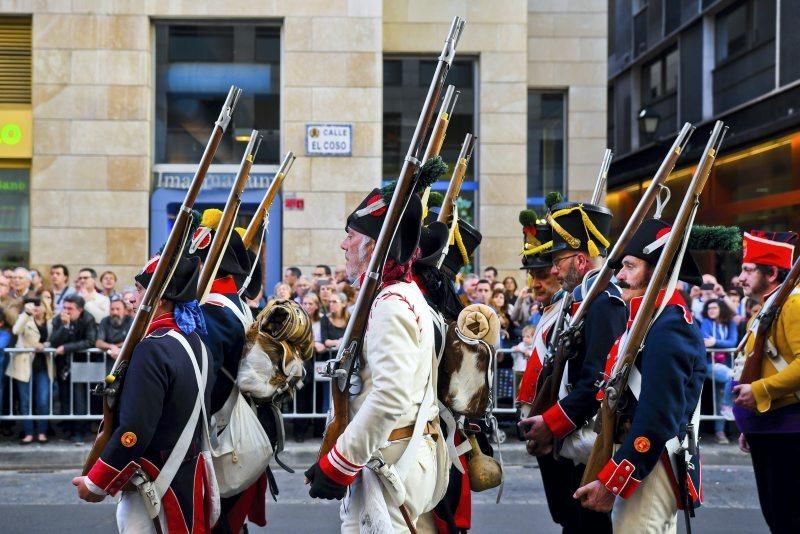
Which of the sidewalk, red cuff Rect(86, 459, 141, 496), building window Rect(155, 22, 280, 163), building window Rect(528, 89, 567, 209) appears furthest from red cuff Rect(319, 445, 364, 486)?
building window Rect(528, 89, 567, 209)

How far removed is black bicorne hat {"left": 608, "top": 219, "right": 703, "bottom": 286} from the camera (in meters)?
4.91

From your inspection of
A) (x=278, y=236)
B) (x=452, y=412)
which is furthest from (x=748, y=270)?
(x=278, y=236)

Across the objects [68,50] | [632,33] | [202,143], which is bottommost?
[202,143]

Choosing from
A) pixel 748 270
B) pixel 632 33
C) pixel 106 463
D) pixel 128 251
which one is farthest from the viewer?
pixel 632 33

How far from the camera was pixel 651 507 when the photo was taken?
15.3 feet

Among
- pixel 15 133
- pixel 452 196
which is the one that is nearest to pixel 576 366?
pixel 452 196

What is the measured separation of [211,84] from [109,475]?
42.7 feet

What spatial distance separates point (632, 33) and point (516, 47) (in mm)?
13827

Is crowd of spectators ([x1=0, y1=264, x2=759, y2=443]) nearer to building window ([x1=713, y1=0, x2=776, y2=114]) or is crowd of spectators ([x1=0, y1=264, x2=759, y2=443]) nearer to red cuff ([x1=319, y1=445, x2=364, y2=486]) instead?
red cuff ([x1=319, y1=445, x2=364, y2=486])

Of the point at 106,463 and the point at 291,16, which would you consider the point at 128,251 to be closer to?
the point at 291,16

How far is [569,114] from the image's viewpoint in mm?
18484

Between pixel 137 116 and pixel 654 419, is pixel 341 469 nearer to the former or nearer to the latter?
pixel 654 419

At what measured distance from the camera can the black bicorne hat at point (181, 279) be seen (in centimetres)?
488

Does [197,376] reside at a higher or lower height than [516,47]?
lower
